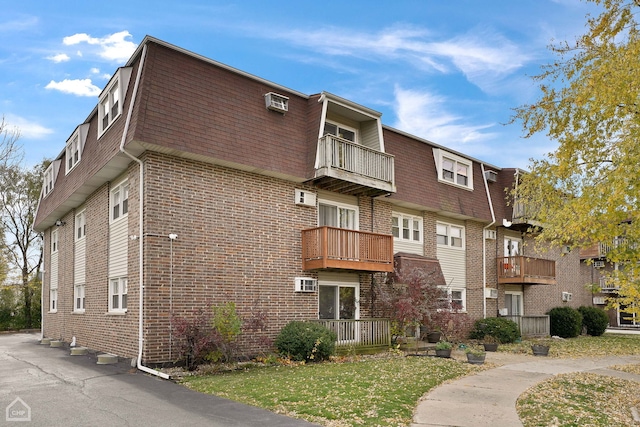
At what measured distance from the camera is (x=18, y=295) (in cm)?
3644

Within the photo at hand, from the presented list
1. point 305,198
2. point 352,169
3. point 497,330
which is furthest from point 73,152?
point 497,330

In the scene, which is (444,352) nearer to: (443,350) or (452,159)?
(443,350)

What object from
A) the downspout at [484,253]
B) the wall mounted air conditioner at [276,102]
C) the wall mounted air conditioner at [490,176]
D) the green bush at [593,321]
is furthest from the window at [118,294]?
the green bush at [593,321]

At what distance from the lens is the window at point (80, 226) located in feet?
66.3

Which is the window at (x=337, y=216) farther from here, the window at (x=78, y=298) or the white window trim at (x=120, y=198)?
the window at (x=78, y=298)

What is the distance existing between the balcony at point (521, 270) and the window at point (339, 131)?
10700mm

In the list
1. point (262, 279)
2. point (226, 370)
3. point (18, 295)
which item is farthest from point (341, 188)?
point (18, 295)

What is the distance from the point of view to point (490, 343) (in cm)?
1983

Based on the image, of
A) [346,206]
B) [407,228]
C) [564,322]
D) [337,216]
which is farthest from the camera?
[564,322]

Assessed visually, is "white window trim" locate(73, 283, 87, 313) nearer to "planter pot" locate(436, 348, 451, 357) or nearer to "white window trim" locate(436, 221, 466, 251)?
"planter pot" locate(436, 348, 451, 357)

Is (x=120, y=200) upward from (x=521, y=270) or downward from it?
upward

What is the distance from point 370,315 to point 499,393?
8.25 metres

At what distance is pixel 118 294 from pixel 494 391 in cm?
1078

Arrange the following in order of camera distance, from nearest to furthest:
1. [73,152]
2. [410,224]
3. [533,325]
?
[73,152] → [410,224] → [533,325]
